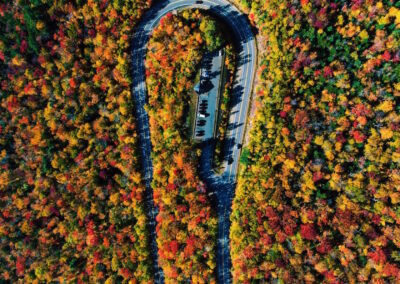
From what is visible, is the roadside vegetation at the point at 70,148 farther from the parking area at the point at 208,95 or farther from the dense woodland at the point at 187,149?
the parking area at the point at 208,95

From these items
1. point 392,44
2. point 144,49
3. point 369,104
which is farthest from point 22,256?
point 392,44

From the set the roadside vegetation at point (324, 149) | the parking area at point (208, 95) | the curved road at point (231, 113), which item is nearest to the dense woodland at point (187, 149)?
the roadside vegetation at point (324, 149)


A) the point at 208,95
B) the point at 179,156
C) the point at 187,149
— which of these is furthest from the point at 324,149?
the point at 179,156

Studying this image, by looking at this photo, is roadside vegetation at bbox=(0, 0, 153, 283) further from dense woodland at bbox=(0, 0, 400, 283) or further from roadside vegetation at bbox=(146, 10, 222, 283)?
roadside vegetation at bbox=(146, 10, 222, 283)

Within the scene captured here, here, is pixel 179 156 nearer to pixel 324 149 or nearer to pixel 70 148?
pixel 70 148

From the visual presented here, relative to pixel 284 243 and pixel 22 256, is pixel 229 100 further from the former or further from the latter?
pixel 22 256

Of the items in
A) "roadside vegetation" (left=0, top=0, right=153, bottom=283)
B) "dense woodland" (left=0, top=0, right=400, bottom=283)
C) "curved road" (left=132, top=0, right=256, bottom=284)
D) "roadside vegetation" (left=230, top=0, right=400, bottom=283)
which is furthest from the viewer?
"roadside vegetation" (left=0, top=0, right=153, bottom=283)

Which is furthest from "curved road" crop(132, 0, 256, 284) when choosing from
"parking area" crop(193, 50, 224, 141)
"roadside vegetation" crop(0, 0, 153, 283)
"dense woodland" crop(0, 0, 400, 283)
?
"parking area" crop(193, 50, 224, 141)
